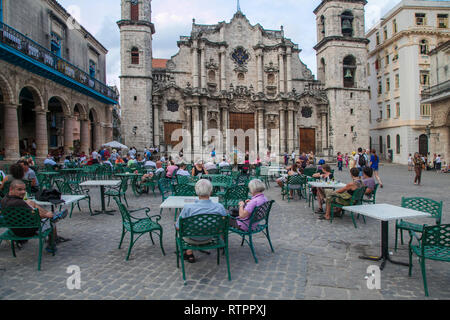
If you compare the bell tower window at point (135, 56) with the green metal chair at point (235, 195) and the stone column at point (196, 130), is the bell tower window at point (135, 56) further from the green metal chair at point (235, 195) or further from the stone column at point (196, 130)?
the green metal chair at point (235, 195)

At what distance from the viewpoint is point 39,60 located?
14375mm

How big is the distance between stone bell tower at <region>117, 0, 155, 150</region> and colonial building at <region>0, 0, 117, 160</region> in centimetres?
142

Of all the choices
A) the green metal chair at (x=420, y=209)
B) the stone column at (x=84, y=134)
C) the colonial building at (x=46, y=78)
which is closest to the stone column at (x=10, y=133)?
the colonial building at (x=46, y=78)

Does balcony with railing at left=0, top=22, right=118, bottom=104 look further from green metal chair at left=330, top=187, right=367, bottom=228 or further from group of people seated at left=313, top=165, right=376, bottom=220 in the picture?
green metal chair at left=330, top=187, right=367, bottom=228

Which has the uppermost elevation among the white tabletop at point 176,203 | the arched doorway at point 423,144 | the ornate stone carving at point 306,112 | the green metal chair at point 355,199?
the ornate stone carving at point 306,112

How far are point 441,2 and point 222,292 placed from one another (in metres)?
39.3

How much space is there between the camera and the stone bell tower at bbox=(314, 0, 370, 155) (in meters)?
28.3

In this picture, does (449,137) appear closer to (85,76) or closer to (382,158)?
(382,158)

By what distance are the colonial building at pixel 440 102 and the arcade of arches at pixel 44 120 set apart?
25.9 meters

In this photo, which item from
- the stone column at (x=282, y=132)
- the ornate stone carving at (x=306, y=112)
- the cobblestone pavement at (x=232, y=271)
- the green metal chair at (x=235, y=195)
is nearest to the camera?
the cobblestone pavement at (x=232, y=271)

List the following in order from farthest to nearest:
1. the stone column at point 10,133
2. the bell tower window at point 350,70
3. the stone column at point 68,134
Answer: the bell tower window at point 350,70 → the stone column at point 68,134 → the stone column at point 10,133

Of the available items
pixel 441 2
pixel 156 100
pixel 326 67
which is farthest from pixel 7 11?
pixel 441 2

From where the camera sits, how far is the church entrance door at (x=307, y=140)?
29438 millimetres

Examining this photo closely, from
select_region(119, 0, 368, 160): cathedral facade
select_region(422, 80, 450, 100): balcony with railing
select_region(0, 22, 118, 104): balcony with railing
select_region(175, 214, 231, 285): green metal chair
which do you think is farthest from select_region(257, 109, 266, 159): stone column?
select_region(175, 214, 231, 285): green metal chair
